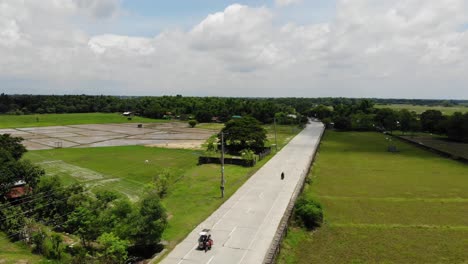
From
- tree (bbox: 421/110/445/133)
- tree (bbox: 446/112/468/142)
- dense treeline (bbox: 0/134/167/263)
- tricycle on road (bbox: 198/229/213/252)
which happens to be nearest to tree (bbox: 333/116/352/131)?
tree (bbox: 421/110/445/133)

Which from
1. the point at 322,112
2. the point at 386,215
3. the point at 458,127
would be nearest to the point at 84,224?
the point at 386,215

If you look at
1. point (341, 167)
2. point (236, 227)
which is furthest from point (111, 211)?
point (341, 167)

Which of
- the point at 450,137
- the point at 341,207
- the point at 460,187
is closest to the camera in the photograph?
the point at 341,207

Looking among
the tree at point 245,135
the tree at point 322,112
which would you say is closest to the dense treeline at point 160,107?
the tree at point 322,112

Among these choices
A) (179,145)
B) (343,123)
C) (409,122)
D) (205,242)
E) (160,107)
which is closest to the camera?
(205,242)

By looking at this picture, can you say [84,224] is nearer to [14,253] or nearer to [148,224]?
[148,224]

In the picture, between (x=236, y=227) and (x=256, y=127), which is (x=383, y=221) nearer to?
(x=236, y=227)
